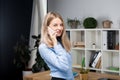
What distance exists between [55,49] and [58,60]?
8 cm

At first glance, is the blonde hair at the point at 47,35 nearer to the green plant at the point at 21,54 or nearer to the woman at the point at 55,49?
the woman at the point at 55,49

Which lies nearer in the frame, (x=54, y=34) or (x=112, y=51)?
(x=54, y=34)

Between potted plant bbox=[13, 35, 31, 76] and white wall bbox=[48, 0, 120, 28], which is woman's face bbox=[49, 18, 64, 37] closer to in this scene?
white wall bbox=[48, 0, 120, 28]

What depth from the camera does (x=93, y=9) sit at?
151 inches

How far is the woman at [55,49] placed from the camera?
126 centimetres

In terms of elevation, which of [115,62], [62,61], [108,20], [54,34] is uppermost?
[108,20]

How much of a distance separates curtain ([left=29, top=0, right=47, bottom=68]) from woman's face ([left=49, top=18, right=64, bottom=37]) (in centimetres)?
326

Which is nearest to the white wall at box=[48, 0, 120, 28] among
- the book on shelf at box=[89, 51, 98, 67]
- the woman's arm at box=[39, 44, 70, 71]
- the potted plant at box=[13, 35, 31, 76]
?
the book on shelf at box=[89, 51, 98, 67]

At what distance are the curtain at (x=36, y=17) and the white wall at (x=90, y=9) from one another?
0.66ft

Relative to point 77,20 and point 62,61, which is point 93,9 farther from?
point 62,61

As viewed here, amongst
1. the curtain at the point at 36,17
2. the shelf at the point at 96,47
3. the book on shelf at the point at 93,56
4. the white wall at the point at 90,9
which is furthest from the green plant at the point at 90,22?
the curtain at the point at 36,17

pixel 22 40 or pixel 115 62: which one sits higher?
pixel 22 40

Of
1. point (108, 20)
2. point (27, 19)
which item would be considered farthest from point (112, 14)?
point (27, 19)

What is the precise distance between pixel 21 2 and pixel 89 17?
1651 mm
